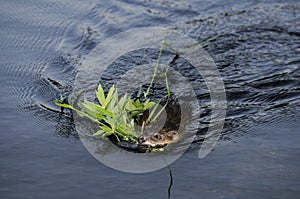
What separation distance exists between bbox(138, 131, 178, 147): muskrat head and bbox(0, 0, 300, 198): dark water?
0.17m

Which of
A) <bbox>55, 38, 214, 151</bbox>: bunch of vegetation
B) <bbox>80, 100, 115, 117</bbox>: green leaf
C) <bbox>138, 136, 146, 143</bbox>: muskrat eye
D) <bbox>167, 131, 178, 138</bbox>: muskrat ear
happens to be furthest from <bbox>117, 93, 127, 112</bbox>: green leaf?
<bbox>167, 131, 178, 138</bbox>: muskrat ear

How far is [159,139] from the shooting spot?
Answer: 3271 mm

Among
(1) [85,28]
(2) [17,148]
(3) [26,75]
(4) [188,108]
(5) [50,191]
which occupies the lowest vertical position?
(5) [50,191]

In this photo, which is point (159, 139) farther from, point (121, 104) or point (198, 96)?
point (198, 96)

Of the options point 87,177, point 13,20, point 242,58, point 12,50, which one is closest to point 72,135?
point 87,177

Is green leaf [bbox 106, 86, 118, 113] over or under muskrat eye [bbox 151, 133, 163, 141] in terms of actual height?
over

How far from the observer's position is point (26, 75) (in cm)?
405

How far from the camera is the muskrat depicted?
3.21m

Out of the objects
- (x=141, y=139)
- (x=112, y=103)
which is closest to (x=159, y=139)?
(x=141, y=139)

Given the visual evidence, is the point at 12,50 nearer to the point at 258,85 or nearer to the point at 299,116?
the point at 258,85

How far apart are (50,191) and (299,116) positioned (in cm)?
177

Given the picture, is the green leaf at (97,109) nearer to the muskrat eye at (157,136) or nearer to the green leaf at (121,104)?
the green leaf at (121,104)

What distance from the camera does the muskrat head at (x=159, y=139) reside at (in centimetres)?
322

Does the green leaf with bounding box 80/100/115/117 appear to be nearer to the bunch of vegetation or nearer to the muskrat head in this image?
the bunch of vegetation
